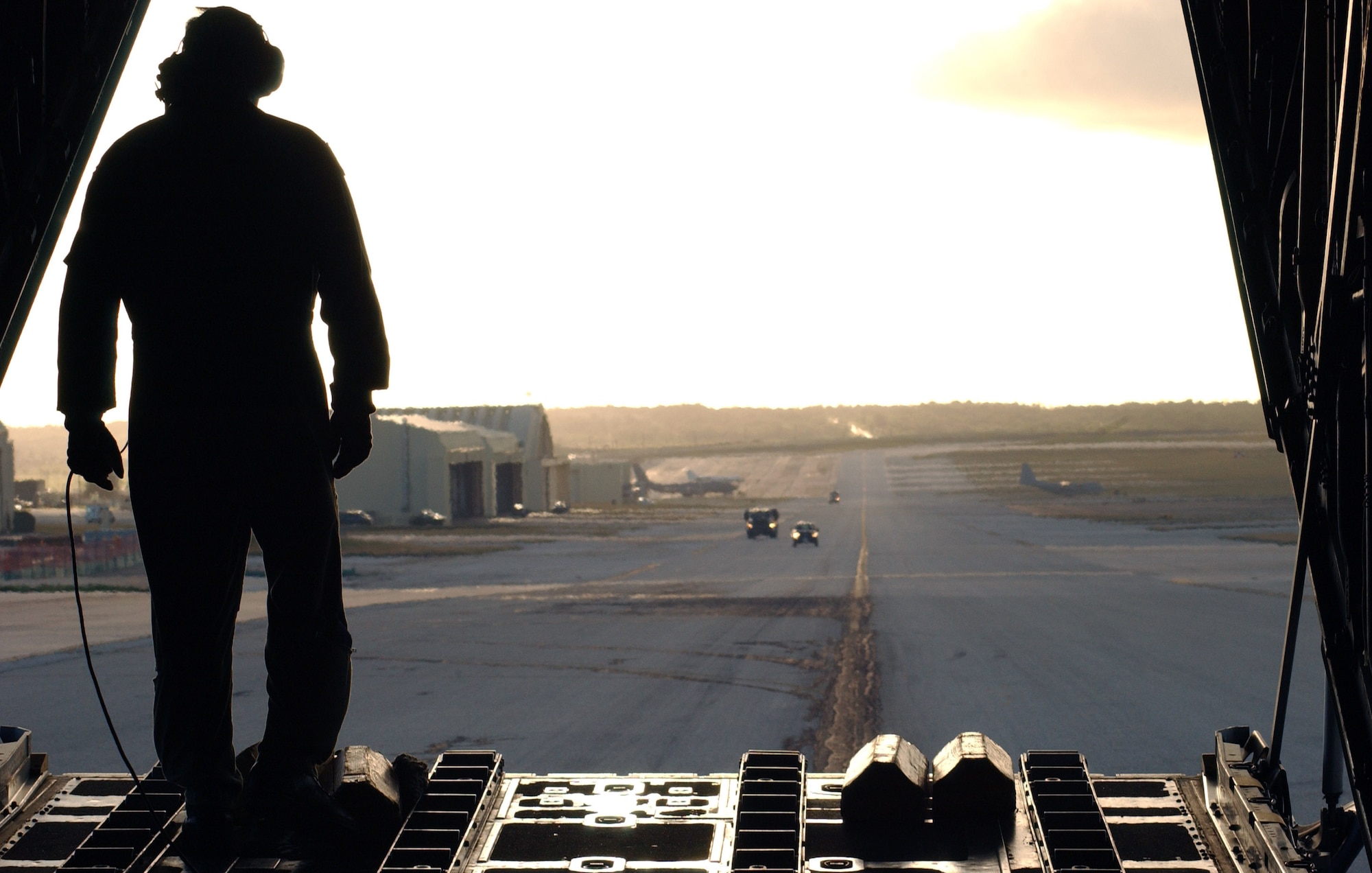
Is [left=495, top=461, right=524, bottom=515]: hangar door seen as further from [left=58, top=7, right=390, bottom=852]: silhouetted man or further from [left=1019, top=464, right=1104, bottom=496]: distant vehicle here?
[left=58, top=7, right=390, bottom=852]: silhouetted man

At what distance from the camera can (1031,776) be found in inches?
165

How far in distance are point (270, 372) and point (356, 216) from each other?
0.56 metres

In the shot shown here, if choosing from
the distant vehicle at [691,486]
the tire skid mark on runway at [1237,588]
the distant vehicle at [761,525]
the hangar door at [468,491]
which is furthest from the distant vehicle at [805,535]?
the distant vehicle at [691,486]

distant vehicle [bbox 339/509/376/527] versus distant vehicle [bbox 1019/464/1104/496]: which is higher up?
distant vehicle [bbox 339/509/376/527]

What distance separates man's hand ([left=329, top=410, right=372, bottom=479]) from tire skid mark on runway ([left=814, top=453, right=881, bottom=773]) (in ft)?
21.5

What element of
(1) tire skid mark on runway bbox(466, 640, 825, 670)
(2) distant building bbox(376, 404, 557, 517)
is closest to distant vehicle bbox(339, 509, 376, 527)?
(2) distant building bbox(376, 404, 557, 517)

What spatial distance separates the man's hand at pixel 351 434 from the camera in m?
3.65

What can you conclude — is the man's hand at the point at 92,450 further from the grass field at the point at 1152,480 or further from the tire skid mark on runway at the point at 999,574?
the grass field at the point at 1152,480

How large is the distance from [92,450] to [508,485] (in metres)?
74.6

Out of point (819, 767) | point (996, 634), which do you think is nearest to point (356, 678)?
point (819, 767)

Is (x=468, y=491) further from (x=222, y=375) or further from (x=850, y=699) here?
(x=222, y=375)

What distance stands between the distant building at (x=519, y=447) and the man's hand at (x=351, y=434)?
6975cm

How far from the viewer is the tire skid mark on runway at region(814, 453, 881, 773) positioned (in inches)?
471

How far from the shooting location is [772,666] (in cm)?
1766
